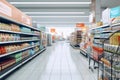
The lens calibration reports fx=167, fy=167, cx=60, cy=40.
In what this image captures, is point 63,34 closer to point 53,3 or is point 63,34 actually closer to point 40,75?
point 53,3

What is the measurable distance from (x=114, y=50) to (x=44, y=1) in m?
9.05

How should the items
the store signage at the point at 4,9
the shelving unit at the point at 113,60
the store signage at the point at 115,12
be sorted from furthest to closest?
the store signage at the point at 115,12 → the store signage at the point at 4,9 → the shelving unit at the point at 113,60

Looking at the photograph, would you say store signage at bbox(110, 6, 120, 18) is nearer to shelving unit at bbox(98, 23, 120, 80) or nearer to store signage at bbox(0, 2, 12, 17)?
shelving unit at bbox(98, 23, 120, 80)

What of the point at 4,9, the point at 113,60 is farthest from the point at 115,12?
the point at 4,9

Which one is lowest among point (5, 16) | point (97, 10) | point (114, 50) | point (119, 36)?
point (114, 50)

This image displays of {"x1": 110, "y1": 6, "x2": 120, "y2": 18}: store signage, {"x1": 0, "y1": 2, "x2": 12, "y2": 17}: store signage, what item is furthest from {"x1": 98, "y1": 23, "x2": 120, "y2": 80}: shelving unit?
{"x1": 0, "y1": 2, "x2": 12, "y2": 17}: store signage

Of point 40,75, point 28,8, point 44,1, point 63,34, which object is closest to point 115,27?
point 40,75

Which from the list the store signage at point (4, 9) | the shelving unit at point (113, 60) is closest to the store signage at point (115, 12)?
the shelving unit at point (113, 60)

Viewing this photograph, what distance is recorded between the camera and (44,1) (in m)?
11.5

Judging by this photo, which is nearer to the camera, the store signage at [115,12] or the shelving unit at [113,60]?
the shelving unit at [113,60]

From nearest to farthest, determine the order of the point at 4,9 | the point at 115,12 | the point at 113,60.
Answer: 1. the point at 113,60
2. the point at 4,9
3. the point at 115,12

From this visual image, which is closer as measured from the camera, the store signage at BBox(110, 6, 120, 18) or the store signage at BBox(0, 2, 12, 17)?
the store signage at BBox(0, 2, 12, 17)

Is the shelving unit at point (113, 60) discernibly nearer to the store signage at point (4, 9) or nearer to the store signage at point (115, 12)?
the store signage at point (115, 12)

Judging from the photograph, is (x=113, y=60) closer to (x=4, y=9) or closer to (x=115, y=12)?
(x=115, y=12)
